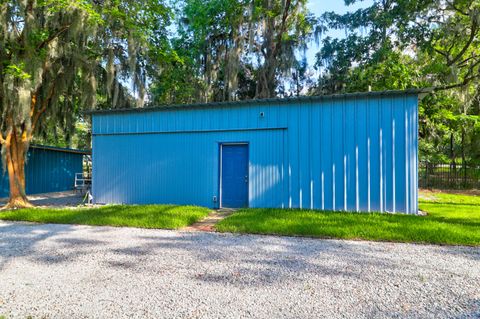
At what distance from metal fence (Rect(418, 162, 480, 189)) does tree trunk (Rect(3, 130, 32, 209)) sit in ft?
57.5

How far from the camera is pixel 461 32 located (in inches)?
514

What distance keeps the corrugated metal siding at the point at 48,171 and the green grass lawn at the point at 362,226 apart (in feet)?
41.2

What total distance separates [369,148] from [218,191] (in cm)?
426

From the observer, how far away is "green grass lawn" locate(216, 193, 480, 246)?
522 cm

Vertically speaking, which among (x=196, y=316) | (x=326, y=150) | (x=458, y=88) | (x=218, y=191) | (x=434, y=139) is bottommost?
(x=196, y=316)

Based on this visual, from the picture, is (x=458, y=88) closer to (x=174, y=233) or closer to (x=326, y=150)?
(x=326, y=150)

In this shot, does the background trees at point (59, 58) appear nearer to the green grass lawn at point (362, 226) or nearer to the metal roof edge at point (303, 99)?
the metal roof edge at point (303, 99)

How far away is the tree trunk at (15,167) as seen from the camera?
9.40 meters

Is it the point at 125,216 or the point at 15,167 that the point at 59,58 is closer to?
the point at 15,167

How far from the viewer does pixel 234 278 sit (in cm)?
351

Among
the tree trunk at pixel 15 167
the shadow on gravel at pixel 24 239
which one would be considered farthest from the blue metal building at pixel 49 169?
the shadow on gravel at pixel 24 239

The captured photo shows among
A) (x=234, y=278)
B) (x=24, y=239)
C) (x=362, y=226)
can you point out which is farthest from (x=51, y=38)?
(x=362, y=226)

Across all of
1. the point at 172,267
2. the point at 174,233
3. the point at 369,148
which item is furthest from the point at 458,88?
the point at 172,267

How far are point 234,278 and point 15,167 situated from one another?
931 centimetres
